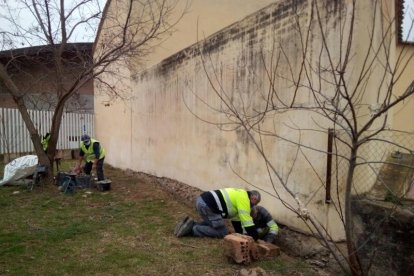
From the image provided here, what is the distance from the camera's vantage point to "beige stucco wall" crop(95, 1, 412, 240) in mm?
5699

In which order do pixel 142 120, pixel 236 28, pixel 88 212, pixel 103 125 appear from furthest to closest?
pixel 103 125, pixel 142 120, pixel 88 212, pixel 236 28

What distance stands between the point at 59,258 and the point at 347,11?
5.01 m

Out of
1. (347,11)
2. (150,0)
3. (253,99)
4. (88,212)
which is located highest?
(150,0)

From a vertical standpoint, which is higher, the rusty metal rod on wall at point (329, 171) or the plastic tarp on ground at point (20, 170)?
the rusty metal rod on wall at point (329, 171)

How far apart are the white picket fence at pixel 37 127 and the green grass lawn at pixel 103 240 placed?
7.87 m

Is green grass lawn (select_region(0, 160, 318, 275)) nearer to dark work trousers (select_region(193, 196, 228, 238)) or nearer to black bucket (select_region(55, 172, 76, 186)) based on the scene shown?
dark work trousers (select_region(193, 196, 228, 238))

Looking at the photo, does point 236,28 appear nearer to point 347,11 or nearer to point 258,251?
point 347,11

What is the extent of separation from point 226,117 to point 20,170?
6.30 meters

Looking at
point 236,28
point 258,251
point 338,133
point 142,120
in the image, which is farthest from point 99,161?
point 338,133

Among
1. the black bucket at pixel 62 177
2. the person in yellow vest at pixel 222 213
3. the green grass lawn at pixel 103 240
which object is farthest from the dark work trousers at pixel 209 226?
the black bucket at pixel 62 177

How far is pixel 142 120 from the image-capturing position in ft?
42.7

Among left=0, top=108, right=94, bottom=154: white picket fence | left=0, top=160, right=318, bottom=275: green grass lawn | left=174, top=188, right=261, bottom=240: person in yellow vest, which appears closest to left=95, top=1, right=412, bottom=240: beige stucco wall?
left=174, top=188, right=261, bottom=240: person in yellow vest

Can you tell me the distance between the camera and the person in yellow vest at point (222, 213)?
5.93m

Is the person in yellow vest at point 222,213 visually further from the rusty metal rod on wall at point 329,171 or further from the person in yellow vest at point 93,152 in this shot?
the person in yellow vest at point 93,152
